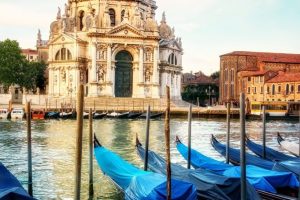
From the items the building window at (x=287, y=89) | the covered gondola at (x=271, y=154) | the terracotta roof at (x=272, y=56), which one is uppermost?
the terracotta roof at (x=272, y=56)

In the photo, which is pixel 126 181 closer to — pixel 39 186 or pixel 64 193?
pixel 64 193

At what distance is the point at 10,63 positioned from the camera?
4384 cm

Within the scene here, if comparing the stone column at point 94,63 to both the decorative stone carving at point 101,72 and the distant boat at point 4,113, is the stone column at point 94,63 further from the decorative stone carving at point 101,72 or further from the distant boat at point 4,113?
the distant boat at point 4,113

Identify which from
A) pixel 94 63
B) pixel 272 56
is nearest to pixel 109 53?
pixel 94 63

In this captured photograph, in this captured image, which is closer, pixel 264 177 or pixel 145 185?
pixel 145 185

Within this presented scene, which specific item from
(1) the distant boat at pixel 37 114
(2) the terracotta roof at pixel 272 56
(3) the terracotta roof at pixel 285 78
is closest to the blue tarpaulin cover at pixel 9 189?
(1) the distant boat at pixel 37 114

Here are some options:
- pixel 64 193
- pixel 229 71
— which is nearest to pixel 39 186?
pixel 64 193

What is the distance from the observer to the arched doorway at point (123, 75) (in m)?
41.5

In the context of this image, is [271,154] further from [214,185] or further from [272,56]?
[272,56]

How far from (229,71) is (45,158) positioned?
3952 centimetres

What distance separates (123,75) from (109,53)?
7.22ft

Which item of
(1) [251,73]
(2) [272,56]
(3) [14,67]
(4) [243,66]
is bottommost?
(1) [251,73]

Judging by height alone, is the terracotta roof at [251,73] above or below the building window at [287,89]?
above

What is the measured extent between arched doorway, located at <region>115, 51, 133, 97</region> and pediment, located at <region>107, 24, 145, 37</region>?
1.43 metres
